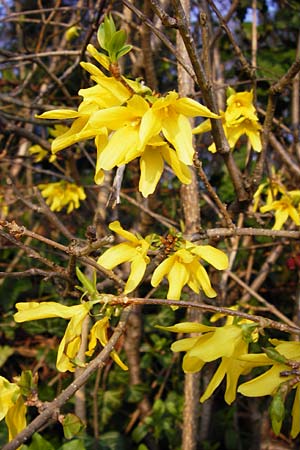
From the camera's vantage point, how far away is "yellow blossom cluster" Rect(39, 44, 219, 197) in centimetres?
92

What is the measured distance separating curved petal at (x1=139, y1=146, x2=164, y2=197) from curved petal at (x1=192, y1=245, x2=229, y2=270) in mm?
199

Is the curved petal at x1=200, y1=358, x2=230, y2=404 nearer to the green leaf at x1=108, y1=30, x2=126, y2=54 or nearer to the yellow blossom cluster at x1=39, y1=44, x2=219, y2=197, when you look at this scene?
the yellow blossom cluster at x1=39, y1=44, x2=219, y2=197

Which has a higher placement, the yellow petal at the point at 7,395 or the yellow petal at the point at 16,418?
the yellow petal at the point at 7,395

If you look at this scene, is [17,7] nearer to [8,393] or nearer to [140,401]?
[140,401]

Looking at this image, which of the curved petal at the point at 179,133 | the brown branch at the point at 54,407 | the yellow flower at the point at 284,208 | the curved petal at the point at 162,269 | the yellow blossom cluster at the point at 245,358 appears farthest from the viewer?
the yellow flower at the point at 284,208

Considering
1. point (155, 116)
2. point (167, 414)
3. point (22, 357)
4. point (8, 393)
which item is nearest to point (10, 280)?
point (22, 357)

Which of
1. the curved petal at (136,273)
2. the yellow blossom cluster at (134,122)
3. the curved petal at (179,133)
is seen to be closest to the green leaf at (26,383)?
the curved petal at (136,273)

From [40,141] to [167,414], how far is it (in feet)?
4.39

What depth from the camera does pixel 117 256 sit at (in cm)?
114

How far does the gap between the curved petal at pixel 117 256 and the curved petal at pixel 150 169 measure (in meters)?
0.19

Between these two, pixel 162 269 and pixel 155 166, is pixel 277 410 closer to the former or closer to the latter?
pixel 162 269

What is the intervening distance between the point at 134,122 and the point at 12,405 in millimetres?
603

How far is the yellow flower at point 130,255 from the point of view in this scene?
42.6 inches

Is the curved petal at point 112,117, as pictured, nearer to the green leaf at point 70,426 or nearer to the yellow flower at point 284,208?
the green leaf at point 70,426
